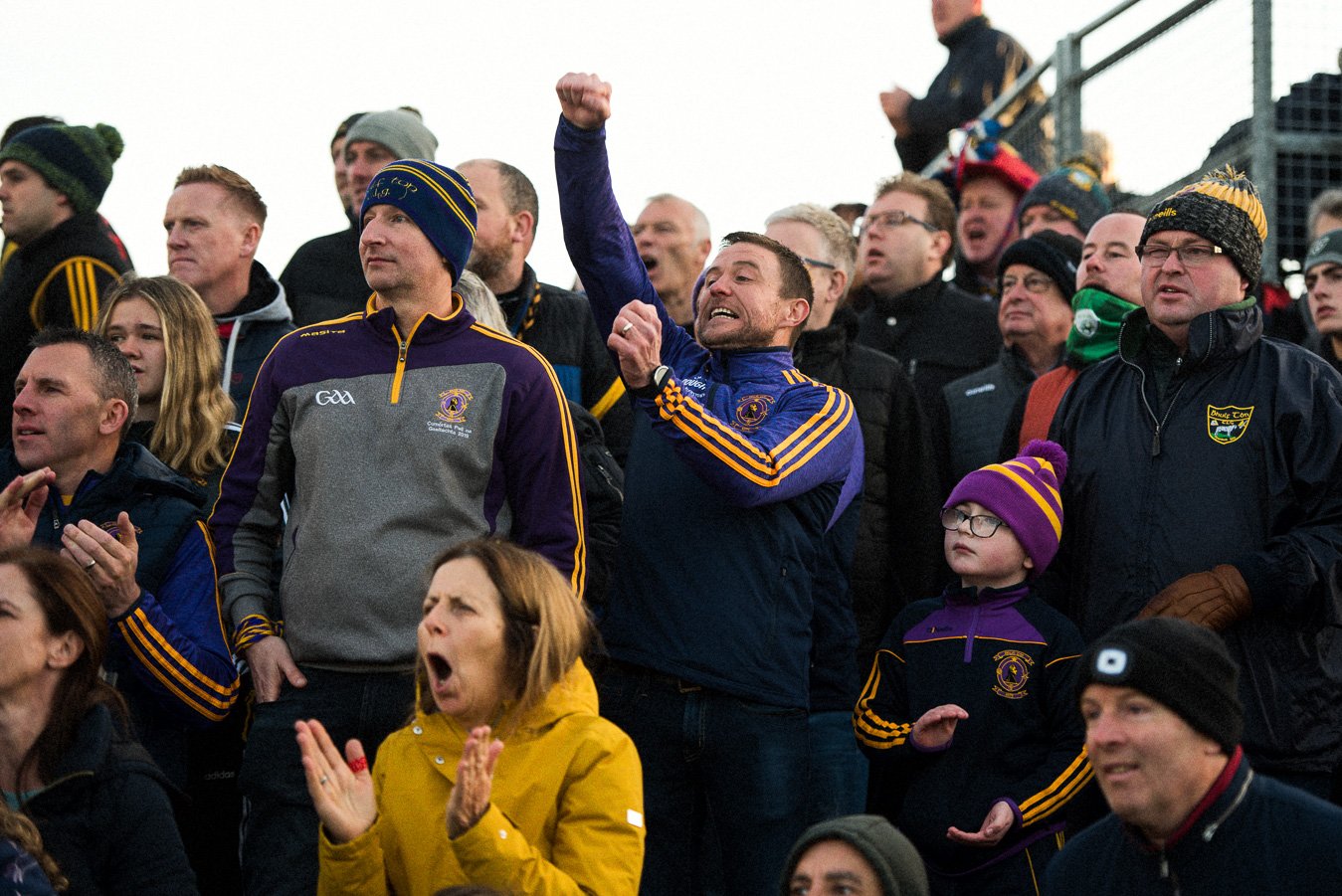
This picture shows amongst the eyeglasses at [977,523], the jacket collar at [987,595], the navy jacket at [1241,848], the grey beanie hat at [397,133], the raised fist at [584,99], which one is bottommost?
the navy jacket at [1241,848]

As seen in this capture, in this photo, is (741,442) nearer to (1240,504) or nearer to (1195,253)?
(1240,504)

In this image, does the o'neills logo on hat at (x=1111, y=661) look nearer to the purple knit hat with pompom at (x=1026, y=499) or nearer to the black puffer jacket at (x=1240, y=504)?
the black puffer jacket at (x=1240, y=504)

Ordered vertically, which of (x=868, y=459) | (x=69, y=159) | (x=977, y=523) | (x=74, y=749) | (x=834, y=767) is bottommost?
(x=834, y=767)

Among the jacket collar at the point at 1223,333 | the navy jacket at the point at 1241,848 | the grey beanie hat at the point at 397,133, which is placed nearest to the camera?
the navy jacket at the point at 1241,848

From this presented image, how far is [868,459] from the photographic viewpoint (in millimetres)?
6703

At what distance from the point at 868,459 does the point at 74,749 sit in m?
3.24

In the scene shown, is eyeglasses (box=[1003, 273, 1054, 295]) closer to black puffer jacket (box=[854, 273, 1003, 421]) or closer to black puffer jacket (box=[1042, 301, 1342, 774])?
black puffer jacket (box=[854, 273, 1003, 421])

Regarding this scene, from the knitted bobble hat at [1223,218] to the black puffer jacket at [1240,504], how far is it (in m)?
0.20

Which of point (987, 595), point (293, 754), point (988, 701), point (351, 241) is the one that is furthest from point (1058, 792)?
point (351, 241)

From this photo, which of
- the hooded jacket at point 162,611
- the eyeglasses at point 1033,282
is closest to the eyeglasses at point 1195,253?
the eyeglasses at point 1033,282

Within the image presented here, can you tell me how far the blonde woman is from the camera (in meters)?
5.98

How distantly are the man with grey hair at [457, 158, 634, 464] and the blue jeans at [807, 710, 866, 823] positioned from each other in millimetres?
1596

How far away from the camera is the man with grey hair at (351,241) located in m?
7.61

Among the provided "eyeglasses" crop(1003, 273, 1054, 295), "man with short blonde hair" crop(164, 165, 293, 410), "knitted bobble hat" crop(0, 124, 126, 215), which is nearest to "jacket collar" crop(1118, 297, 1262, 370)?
"eyeglasses" crop(1003, 273, 1054, 295)
